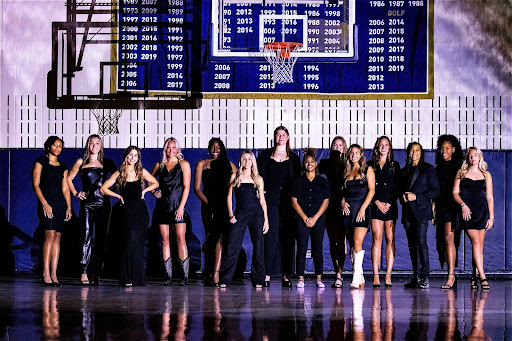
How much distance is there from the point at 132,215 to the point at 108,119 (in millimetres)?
2710

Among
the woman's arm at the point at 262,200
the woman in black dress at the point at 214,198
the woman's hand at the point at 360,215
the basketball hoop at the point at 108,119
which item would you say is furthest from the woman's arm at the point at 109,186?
the woman's hand at the point at 360,215

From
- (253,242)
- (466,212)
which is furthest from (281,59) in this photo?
(466,212)

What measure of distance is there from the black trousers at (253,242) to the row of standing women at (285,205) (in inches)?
0.4

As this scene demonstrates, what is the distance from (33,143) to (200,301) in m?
5.26

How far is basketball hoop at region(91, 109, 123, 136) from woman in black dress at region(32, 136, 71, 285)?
206 centimetres

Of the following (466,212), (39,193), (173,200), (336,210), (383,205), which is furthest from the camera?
(336,210)

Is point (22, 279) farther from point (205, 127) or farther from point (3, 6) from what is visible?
point (3, 6)

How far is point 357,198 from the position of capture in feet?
31.1

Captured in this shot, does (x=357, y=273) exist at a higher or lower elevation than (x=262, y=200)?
lower

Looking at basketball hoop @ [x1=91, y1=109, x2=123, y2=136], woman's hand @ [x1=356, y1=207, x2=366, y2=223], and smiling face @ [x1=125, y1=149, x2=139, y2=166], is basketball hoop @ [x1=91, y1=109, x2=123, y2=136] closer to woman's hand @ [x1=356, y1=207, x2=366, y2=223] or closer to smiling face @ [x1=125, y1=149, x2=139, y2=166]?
smiling face @ [x1=125, y1=149, x2=139, y2=166]

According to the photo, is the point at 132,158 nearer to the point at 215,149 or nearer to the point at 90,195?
the point at 90,195

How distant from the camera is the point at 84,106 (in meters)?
11.7

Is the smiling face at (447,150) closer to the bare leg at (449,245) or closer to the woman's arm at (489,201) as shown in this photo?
the woman's arm at (489,201)

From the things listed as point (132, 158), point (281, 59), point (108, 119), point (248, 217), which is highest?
point (281, 59)
